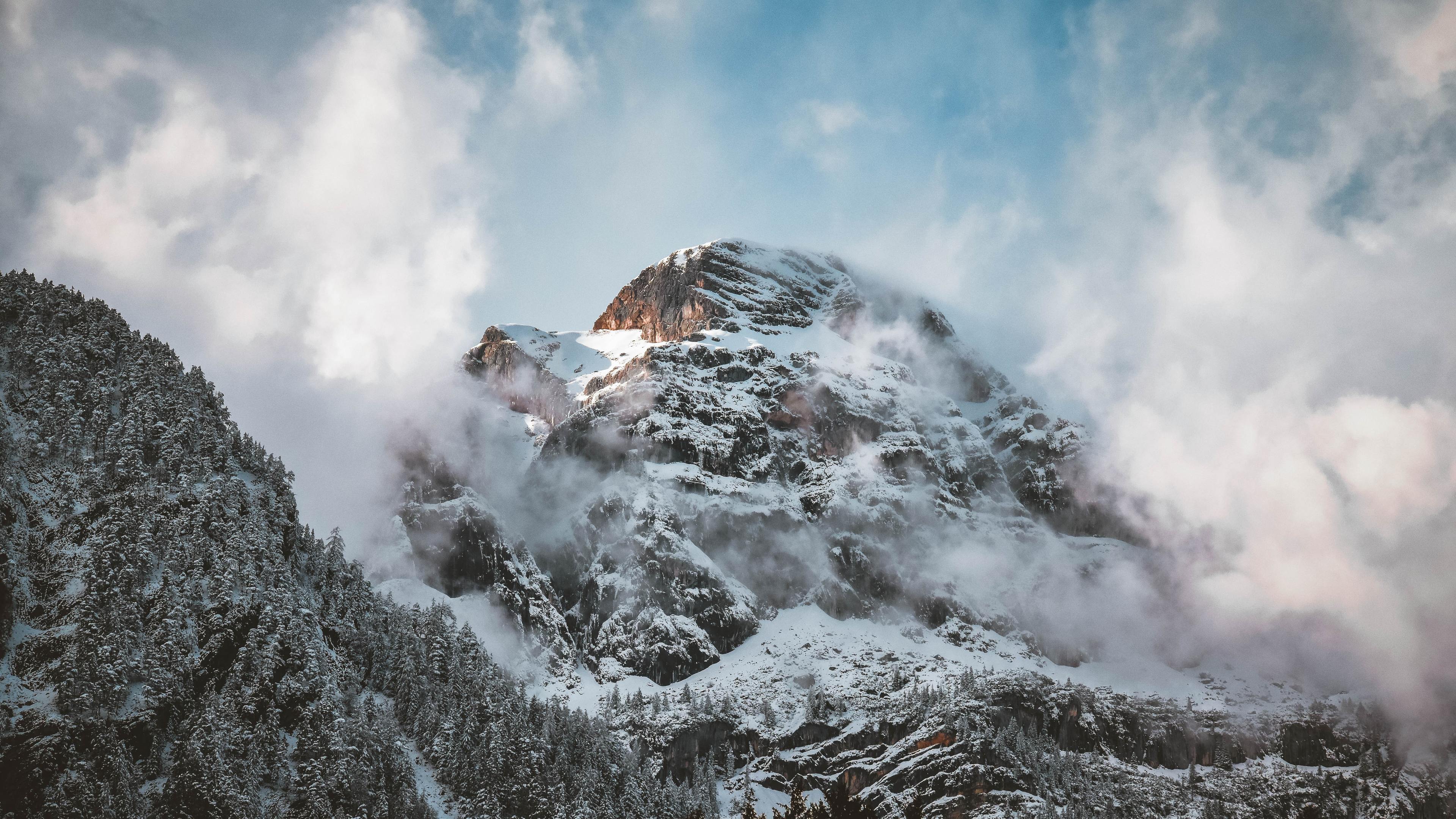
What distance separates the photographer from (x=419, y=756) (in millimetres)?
119562

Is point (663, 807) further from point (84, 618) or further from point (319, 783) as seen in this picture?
point (84, 618)

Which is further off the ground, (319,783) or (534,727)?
(534,727)

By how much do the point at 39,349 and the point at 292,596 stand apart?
1550 inches

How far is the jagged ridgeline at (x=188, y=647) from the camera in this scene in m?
89.7

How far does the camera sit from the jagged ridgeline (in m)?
89.7

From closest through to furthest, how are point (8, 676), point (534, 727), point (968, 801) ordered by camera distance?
point (8, 676) < point (534, 727) < point (968, 801)

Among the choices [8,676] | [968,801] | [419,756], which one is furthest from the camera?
[968,801]

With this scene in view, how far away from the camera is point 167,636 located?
3858 inches

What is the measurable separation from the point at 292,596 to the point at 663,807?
52.3 m

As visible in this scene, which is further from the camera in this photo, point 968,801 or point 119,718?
point 968,801

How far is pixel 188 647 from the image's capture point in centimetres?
9938

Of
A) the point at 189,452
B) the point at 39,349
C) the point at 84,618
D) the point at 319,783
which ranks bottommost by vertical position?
the point at 319,783

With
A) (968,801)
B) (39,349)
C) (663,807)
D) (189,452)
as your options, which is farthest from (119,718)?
(968,801)

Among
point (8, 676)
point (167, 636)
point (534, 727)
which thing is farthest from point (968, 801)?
point (8, 676)
